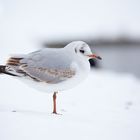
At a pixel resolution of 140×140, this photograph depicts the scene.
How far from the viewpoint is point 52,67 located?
220cm

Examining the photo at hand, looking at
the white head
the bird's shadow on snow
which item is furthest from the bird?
the bird's shadow on snow

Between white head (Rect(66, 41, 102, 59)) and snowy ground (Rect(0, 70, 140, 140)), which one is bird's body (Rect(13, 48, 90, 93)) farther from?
snowy ground (Rect(0, 70, 140, 140))

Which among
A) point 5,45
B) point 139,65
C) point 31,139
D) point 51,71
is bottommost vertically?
point 31,139

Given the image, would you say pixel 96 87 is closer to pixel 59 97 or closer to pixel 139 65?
pixel 59 97

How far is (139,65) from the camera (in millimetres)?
8211

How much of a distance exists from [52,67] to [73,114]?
0.45m

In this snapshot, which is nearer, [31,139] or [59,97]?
[31,139]

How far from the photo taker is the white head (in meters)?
Answer: 2.15

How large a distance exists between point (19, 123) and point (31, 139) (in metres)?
0.16

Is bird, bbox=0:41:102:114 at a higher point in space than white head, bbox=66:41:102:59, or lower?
lower

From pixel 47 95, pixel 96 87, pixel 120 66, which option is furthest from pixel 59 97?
pixel 120 66

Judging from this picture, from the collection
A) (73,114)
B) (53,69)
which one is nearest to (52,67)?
(53,69)

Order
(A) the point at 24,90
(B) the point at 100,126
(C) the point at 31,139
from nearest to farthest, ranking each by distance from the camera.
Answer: (C) the point at 31,139
(B) the point at 100,126
(A) the point at 24,90

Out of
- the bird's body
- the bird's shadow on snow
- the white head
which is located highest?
the white head
